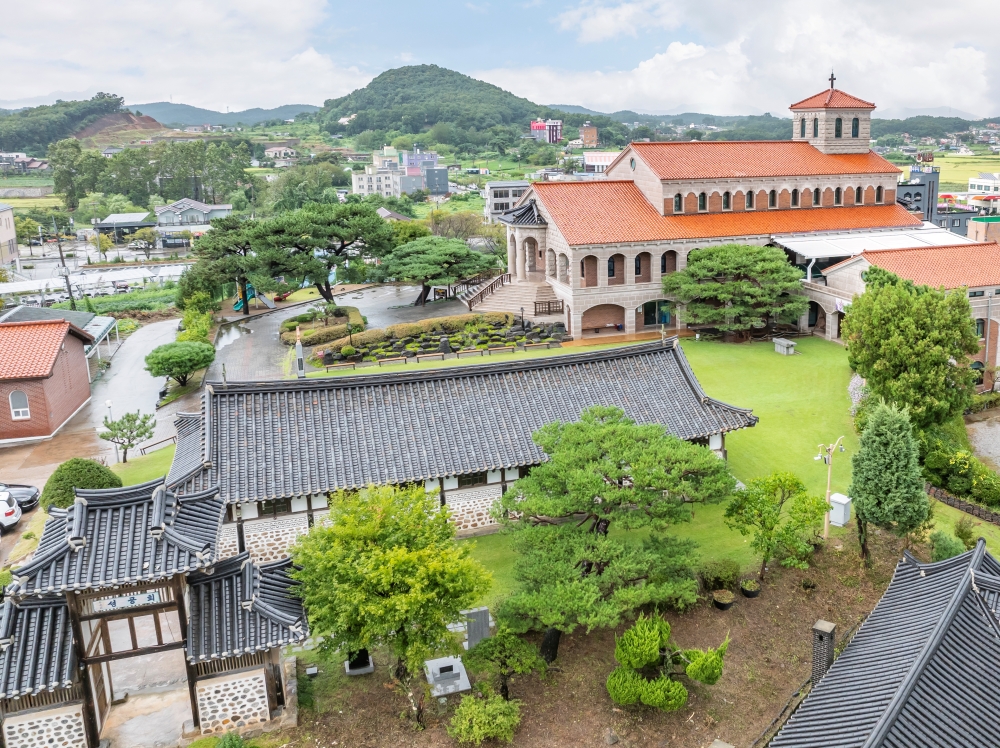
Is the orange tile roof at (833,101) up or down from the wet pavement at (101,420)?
up

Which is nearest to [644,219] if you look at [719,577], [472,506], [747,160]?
[747,160]

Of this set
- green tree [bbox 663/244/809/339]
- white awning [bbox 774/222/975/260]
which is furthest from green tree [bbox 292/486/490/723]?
white awning [bbox 774/222/975/260]

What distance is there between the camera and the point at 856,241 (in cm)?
4778

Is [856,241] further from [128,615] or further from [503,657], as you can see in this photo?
[128,615]

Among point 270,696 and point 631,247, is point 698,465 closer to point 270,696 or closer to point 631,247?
point 270,696

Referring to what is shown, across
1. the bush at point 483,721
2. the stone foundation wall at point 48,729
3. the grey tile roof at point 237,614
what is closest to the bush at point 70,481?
the stone foundation wall at point 48,729

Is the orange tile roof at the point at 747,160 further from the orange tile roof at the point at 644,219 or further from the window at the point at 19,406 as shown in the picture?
the window at the point at 19,406

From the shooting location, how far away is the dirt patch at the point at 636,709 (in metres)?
16.3

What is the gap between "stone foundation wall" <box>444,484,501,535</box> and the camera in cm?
2306

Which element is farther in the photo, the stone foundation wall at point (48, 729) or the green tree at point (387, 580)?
the green tree at point (387, 580)

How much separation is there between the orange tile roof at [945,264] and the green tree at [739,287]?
4.20m

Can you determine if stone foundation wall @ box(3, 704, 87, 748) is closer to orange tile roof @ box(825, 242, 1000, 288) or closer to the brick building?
the brick building

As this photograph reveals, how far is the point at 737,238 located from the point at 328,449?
33.1 metres

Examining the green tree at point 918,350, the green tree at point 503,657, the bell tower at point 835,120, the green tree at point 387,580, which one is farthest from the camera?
the bell tower at point 835,120
